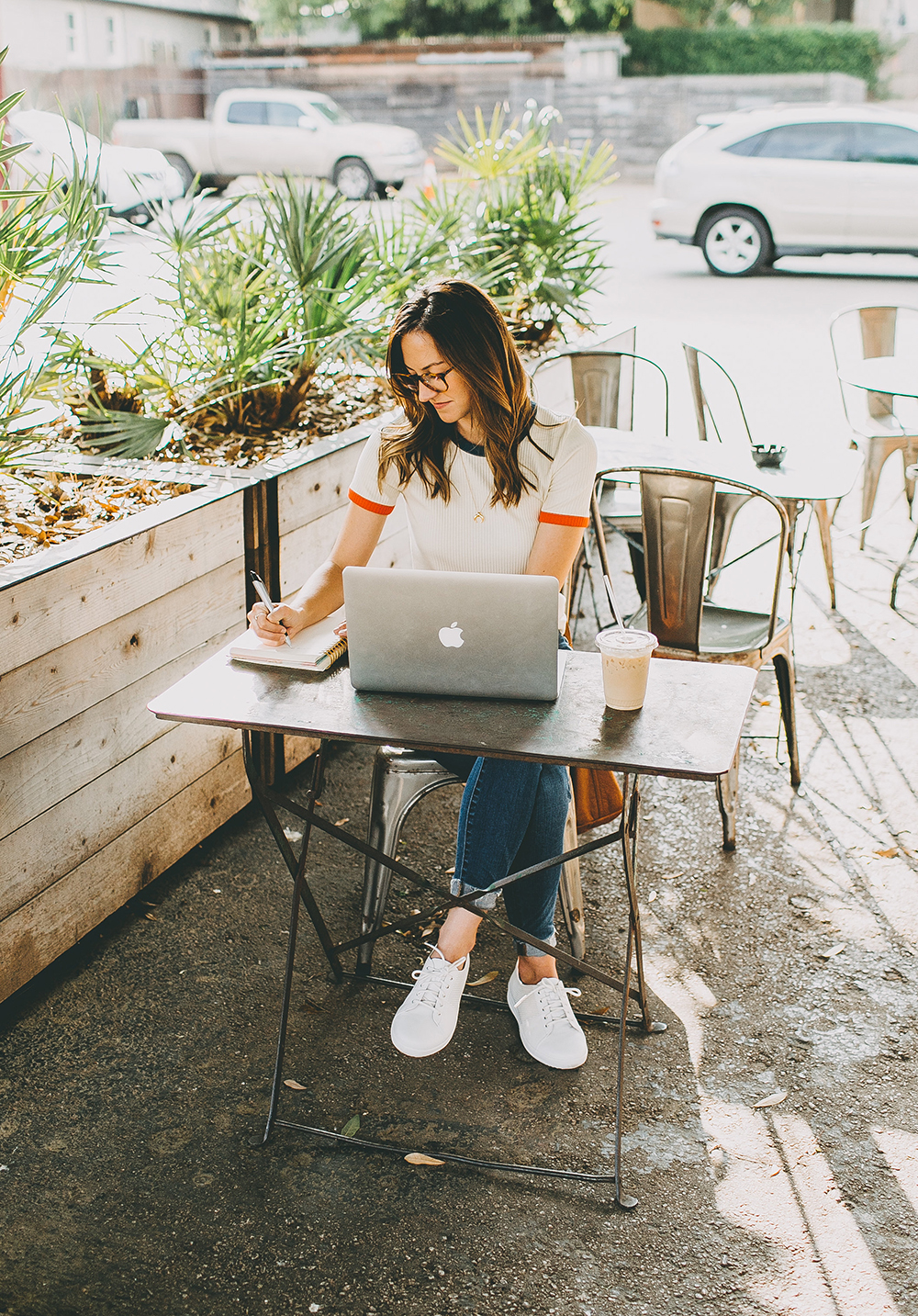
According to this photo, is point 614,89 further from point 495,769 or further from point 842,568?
point 495,769

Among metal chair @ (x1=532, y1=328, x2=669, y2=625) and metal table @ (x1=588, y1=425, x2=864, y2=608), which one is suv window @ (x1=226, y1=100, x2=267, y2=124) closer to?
metal chair @ (x1=532, y1=328, x2=669, y2=625)

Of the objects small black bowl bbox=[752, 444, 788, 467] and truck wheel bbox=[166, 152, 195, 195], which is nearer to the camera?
small black bowl bbox=[752, 444, 788, 467]

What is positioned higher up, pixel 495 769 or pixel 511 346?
pixel 511 346

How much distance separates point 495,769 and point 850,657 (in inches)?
91.7

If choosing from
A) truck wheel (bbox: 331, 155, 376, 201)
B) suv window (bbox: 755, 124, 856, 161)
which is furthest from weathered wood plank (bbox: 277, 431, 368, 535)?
truck wheel (bbox: 331, 155, 376, 201)

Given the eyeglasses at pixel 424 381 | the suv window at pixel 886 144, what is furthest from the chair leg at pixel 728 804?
the suv window at pixel 886 144

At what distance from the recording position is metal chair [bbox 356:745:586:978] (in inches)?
99.7

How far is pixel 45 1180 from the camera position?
2.10 meters

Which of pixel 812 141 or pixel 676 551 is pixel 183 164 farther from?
pixel 676 551

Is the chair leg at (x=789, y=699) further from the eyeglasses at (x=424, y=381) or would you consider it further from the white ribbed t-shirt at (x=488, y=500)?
the eyeglasses at (x=424, y=381)

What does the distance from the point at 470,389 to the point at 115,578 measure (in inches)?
34.2

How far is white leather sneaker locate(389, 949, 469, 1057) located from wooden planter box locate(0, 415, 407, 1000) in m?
0.79

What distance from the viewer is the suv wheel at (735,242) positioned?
37.1 feet

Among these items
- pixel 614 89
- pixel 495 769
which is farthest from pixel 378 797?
pixel 614 89
